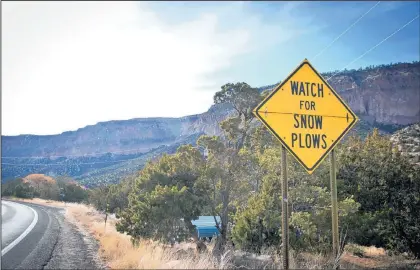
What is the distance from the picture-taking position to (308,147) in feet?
16.9

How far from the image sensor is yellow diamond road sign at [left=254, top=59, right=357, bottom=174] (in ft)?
16.6

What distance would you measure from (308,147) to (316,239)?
9.74 meters

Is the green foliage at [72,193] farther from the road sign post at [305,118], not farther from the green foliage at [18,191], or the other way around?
the road sign post at [305,118]

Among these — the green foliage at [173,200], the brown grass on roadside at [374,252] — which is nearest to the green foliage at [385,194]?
the brown grass on roadside at [374,252]

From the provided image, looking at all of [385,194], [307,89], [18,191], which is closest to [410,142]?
[385,194]

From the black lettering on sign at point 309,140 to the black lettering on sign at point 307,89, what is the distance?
0.67 m

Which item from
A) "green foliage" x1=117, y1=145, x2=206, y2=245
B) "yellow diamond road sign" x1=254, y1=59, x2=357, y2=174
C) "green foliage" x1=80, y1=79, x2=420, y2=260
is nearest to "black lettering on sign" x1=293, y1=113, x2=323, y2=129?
"yellow diamond road sign" x1=254, y1=59, x2=357, y2=174

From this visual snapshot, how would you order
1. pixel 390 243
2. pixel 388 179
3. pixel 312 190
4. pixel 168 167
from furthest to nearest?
1. pixel 388 179
2. pixel 390 243
3. pixel 168 167
4. pixel 312 190

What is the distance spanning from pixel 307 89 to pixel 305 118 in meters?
0.50

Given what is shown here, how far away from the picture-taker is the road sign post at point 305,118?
5.07m

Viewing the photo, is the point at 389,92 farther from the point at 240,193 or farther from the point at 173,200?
the point at 173,200

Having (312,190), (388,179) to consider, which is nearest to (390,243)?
(388,179)

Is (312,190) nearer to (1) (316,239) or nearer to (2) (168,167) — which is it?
(1) (316,239)

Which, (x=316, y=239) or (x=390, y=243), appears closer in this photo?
(x=316, y=239)
